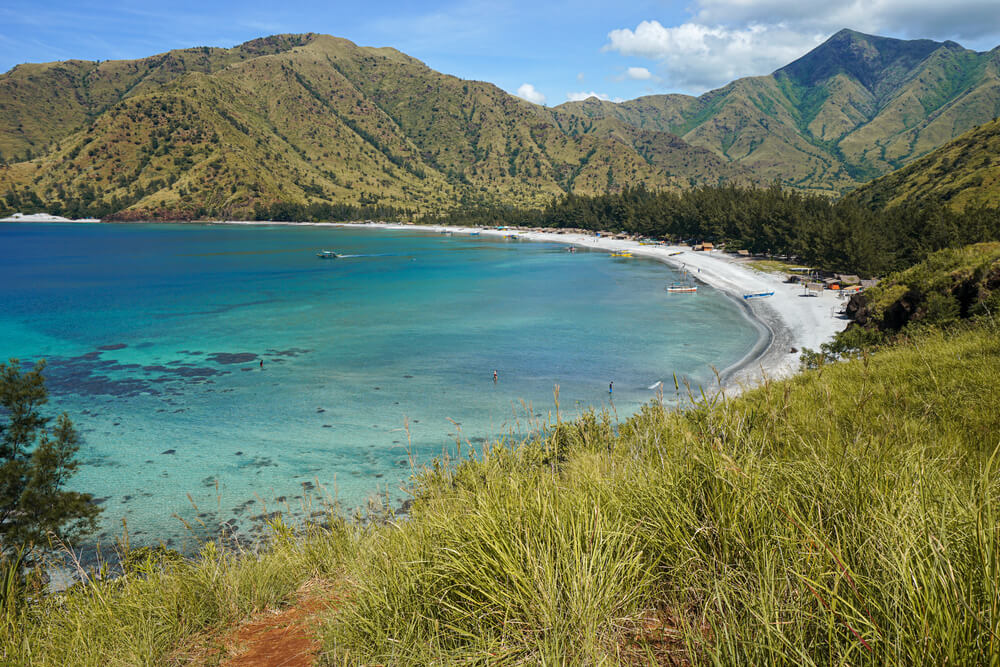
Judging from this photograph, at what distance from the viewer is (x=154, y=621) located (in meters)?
4.38

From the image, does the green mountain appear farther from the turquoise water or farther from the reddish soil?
the reddish soil

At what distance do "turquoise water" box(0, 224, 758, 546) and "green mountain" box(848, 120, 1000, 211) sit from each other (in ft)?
143

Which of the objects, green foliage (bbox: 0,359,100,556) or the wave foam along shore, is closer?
Answer: green foliage (bbox: 0,359,100,556)

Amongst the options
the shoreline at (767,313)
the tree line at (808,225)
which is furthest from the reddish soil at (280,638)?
the tree line at (808,225)

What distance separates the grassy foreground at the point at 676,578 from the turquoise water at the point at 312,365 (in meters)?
2.21

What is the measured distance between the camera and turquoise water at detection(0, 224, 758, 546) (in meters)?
21.7

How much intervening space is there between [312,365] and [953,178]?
356 ft

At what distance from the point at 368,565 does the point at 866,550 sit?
11.1ft

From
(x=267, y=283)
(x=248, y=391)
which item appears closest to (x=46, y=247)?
(x=267, y=283)

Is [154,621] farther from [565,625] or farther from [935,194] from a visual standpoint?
[935,194]

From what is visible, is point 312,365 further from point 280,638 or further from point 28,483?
point 280,638

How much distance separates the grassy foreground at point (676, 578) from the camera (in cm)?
226

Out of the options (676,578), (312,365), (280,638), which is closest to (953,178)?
(312,365)

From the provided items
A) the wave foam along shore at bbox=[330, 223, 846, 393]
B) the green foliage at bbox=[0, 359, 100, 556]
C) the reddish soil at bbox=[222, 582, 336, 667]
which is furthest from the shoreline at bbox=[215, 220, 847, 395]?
the green foliage at bbox=[0, 359, 100, 556]
